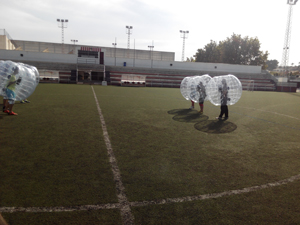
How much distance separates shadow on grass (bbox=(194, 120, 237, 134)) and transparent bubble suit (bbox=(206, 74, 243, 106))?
94cm

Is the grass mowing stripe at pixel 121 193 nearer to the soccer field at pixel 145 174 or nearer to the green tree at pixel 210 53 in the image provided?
the soccer field at pixel 145 174

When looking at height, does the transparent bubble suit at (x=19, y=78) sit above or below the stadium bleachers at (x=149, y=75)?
below

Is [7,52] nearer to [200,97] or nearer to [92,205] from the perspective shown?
[200,97]

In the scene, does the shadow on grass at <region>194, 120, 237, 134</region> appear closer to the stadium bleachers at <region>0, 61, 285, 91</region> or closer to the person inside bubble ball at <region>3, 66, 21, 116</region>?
the person inside bubble ball at <region>3, 66, 21, 116</region>

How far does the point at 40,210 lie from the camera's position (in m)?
3.19

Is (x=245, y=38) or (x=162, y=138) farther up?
(x=245, y=38)

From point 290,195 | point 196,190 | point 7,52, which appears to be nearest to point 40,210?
point 196,190

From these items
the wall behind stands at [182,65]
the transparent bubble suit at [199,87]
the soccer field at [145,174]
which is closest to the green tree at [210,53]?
the wall behind stands at [182,65]

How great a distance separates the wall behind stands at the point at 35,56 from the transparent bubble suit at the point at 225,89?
35.7 meters

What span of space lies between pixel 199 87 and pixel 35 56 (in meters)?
37.1

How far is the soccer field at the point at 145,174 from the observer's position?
323 centimetres

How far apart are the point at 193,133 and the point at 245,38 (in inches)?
2652

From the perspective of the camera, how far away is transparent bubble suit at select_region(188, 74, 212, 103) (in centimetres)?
1110

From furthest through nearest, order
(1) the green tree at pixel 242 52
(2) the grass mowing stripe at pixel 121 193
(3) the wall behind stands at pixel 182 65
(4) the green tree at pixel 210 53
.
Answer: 1. (4) the green tree at pixel 210 53
2. (1) the green tree at pixel 242 52
3. (3) the wall behind stands at pixel 182 65
4. (2) the grass mowing stripe at pixel 121 193
